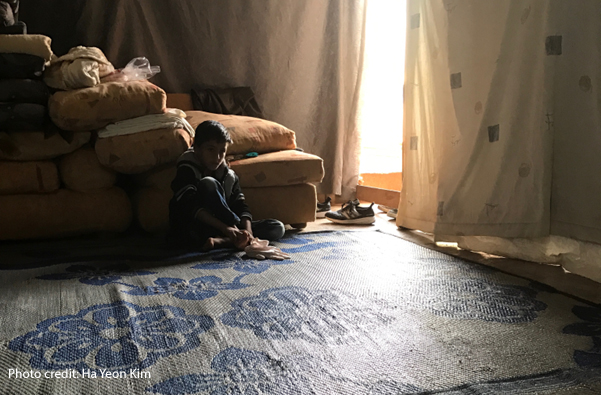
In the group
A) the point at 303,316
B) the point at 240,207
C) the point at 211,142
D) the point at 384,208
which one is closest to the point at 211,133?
the point at 211,142

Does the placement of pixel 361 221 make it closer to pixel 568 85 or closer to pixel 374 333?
pixel 568 85

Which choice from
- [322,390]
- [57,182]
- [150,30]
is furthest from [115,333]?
[150,30]

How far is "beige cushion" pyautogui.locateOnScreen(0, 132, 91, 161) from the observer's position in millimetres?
1913

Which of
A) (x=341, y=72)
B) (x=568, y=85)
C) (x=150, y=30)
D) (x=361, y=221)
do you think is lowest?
(x=361, y=221)

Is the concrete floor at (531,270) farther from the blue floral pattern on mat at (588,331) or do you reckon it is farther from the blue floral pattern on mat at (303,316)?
the blue floral pattern on mat at (303,316)

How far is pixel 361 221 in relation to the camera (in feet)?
8.55

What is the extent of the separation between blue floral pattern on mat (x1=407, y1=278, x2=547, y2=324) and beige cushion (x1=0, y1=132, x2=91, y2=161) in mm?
1562

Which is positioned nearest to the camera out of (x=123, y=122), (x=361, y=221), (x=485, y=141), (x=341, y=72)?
(x=485, y=141)

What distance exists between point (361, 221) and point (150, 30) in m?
1.85

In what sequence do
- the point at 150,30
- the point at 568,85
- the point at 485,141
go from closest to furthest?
1. the point at 568,85
2. the point at 485,141
3. the point at 150,30

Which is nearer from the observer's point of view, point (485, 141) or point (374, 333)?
point (374, 333)

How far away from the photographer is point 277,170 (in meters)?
2.28

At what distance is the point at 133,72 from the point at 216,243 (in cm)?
104

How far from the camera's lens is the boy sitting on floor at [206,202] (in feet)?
6.06
